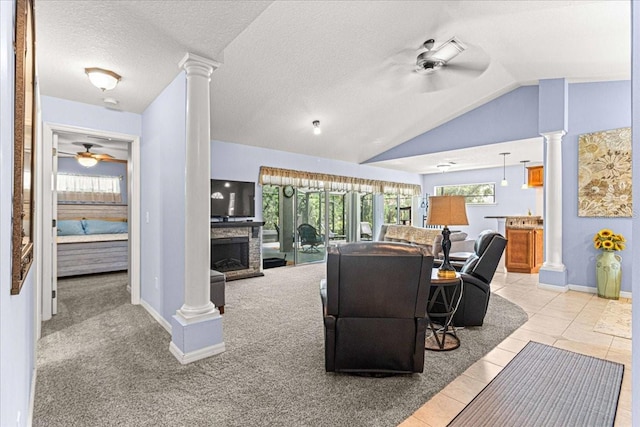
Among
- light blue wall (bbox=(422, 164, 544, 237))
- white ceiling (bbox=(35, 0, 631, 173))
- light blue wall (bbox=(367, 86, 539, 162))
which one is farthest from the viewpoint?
light blue wall (bbox=(422, 164, 544, 237))

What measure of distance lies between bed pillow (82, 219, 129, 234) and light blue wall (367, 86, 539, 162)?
648 cm

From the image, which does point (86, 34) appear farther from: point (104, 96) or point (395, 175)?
point (395, 175)

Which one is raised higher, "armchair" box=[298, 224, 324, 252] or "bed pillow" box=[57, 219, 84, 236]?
"bed pillow" box=[57, 219, 84, 236]

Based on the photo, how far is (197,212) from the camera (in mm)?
2629

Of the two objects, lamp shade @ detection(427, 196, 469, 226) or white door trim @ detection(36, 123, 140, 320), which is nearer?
lamp shade @ detection(427, 196, 469, 226)

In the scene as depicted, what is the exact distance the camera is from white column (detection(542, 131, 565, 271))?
16.1 ft

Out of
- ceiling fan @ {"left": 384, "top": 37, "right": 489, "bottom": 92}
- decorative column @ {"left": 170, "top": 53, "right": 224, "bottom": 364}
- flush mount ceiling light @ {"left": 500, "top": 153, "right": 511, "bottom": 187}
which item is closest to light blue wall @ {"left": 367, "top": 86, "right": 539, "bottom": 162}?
flush mount ceiling light @ {"left": 500, "top": 153, "right": 511, "bottom": 187}

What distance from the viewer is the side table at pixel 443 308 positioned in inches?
108

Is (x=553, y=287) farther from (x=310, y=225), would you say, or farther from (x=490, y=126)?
(x=310, y=225)

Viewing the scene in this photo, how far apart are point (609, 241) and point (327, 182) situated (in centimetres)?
506

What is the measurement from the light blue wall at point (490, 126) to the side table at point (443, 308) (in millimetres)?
4095

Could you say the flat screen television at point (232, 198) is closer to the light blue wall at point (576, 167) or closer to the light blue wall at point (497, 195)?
the light blue wall at point (576, 167)

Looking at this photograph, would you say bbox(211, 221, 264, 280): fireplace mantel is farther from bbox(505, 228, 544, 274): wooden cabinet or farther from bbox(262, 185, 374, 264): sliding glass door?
bbox(505, 228, 544, 274): wooden cabinet

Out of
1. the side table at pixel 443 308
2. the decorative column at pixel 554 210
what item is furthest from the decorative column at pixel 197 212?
the decorative column at pixel 554 210
